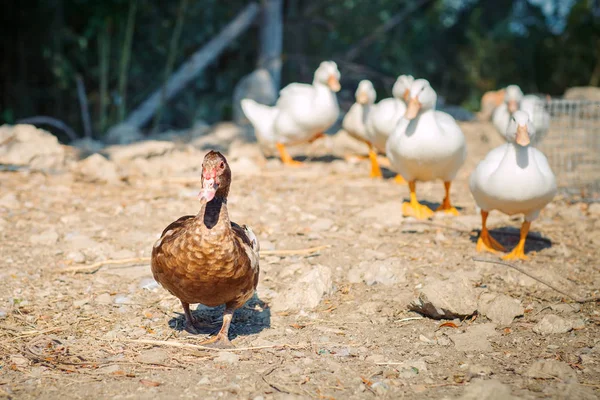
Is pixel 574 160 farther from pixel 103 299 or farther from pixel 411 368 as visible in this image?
pixel 103 299

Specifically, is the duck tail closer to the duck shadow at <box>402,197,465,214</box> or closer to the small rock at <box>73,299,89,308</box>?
the duck shadow at <box>402,197,465,214</box>

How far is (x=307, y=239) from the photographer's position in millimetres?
4922

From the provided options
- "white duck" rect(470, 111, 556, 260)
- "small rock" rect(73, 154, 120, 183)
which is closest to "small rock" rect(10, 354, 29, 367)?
"white duck" rect(470, 111, 556, 260)

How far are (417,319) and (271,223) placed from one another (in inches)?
73.5

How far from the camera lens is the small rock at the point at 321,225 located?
5156 mm

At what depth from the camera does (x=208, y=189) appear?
3113 mm

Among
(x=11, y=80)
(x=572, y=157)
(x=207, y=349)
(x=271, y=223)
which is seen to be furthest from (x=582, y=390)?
(x=11, y=80)

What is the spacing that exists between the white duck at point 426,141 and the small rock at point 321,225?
635 millimetres

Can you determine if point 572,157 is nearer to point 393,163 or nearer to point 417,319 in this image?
point 393,163

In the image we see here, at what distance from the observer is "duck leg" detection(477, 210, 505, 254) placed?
4.70 metres

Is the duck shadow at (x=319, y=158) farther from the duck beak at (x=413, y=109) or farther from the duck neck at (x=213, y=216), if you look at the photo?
the duck neck at (x=213, y=216)

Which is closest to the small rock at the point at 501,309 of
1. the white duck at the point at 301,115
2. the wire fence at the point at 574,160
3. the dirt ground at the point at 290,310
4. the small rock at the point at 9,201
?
the dirt ground at the point at 290,310

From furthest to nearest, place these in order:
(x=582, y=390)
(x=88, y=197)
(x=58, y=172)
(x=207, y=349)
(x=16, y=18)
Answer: (x=16, y=18) → (x=58, y=172) → (x=88, y=197) → (x=207, y=349) → (x=582, y=390)

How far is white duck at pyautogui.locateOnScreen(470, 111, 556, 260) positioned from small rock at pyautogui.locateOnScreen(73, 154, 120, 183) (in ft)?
11.3
